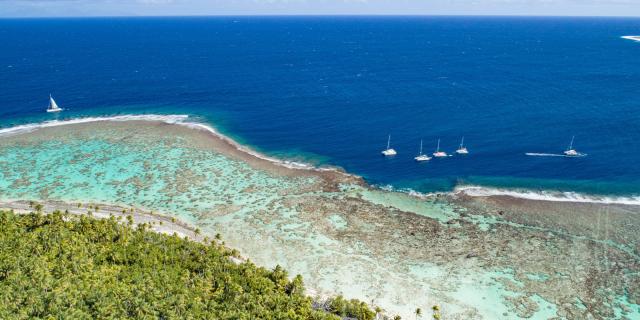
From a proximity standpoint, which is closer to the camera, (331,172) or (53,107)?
(331,172)

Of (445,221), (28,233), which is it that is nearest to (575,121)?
(445,221)

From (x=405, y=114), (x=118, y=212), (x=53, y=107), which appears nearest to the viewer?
(x=118, y=212)

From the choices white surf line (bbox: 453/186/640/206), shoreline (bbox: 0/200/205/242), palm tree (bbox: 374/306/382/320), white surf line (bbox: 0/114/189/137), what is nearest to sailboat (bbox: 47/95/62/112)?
white surf line (bbox: 0/114/189/137)

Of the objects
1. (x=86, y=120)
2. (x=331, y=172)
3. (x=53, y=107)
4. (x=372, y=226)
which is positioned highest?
(x=53, y=107)

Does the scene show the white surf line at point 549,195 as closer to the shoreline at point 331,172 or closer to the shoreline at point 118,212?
the shoreline at point 331,172

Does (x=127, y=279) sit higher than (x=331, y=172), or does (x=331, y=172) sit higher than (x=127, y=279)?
(x=127, y=279)

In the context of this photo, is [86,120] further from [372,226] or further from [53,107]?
[372,226]

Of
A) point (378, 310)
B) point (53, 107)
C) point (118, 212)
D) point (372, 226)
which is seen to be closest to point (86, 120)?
point (53, 107)
